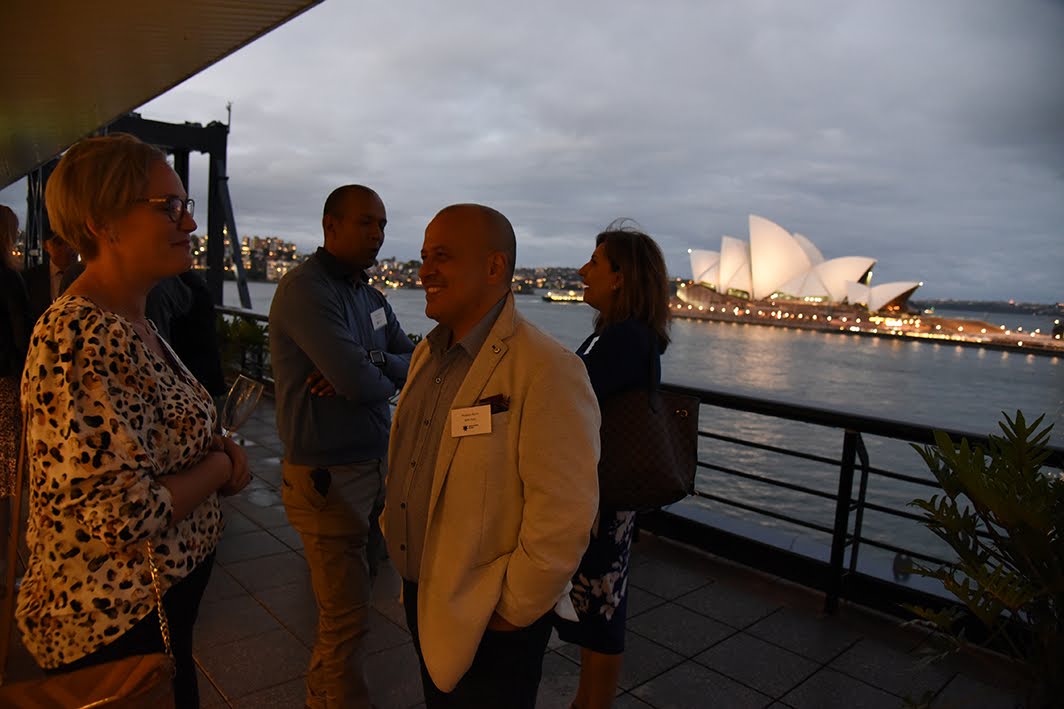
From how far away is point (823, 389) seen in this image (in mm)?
42344

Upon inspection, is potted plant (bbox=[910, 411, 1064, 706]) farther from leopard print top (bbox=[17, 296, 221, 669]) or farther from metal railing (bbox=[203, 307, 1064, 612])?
metal railing (bbox=[203, 307, 1064, 612])

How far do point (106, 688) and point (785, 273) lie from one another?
6333 centimetres

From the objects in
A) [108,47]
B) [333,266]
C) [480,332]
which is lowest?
[480,332]

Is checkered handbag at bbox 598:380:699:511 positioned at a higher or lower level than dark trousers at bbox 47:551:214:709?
higher

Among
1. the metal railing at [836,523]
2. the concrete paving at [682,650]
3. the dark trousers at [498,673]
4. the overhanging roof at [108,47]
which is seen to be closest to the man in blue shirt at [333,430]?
the concrete paving at [682,650]

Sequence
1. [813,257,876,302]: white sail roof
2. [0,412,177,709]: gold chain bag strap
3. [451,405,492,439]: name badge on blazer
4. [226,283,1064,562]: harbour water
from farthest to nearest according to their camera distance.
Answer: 1. [813,257,876,302]: white sail roof
2. [226,283,1064,562]: harbour water
3. [451,405,492,439]: name badge on blazer
4. [0,412,177,709]: gold chain bag strap

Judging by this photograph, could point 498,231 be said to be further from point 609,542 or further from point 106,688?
point 609,542

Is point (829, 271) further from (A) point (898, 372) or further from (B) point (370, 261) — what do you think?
(B) point (370, 261)

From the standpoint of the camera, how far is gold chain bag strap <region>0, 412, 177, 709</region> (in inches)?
36.7

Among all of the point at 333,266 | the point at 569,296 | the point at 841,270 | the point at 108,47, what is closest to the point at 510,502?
the point at 333,266

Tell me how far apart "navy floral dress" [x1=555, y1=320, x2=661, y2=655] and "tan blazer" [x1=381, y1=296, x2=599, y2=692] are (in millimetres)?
658

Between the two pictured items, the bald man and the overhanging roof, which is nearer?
the bald man

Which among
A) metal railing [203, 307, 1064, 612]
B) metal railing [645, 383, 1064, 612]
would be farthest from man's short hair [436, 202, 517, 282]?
metal railing [645, 383, 1064, 612]

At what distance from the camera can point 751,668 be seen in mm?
2705
